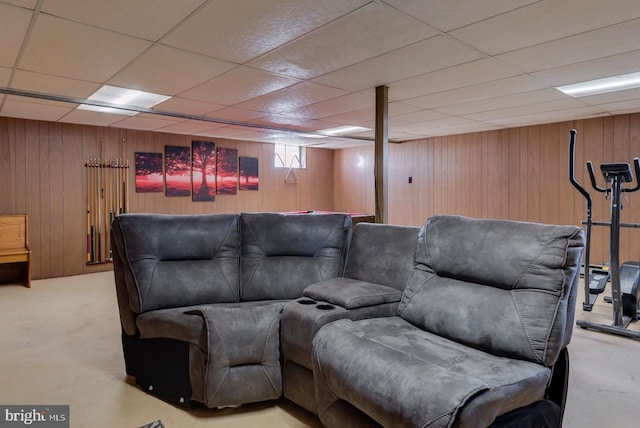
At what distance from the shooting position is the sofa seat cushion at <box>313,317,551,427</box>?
133 centimetres

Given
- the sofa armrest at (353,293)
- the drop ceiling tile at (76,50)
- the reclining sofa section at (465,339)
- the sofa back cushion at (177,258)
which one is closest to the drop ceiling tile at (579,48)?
the reclining sofa section at (465,339)

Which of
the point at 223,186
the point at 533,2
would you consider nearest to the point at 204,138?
the point at 223,186

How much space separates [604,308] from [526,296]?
3.39 m

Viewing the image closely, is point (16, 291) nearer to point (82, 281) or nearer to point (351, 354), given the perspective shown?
point (82, 281)

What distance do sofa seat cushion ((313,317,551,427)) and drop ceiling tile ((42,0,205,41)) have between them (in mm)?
1909

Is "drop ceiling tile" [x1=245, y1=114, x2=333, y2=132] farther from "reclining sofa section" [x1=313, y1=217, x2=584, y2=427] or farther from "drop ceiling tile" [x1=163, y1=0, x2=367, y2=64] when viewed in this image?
"reclining sofa section" [x1=313, y1=217, x2=584, y2=427]

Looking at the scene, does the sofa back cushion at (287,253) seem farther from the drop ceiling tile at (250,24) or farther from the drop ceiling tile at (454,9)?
the drop ceiling tile at (454,9)

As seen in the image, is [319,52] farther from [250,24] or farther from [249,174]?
[249,174]

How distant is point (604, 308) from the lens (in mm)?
4309

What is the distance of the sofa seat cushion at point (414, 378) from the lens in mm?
1334

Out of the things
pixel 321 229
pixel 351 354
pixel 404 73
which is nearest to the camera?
pixel 351 354

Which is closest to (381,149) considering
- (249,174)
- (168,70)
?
(168,70)

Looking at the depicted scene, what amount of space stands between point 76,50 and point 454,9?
8.38ft

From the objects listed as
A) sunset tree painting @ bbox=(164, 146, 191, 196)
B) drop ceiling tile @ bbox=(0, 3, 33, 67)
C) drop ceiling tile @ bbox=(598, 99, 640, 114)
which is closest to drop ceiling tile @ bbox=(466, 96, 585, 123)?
drop ceiling tile @ bbox=(598, 99, 640, 114)
